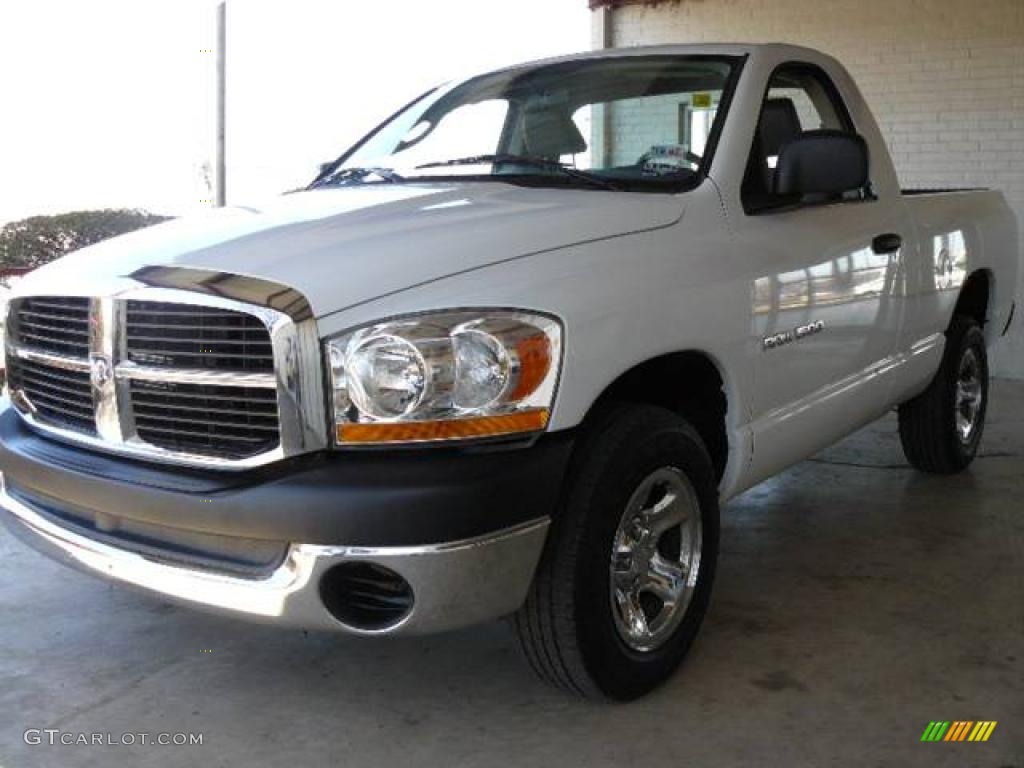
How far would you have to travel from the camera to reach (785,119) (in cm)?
405

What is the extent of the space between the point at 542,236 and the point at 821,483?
3.07 metres

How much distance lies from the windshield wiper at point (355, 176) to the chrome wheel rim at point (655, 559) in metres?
1.47

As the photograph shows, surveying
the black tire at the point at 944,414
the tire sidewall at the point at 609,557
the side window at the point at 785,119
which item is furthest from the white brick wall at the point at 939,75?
the tire sidewall at the point at 609,557

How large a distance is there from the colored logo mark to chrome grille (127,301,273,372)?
6.35 ft

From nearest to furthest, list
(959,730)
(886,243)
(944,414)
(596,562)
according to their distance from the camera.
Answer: (596,562) → (959,730) → (886,243) → (944,414)

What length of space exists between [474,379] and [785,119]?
81.7 inches

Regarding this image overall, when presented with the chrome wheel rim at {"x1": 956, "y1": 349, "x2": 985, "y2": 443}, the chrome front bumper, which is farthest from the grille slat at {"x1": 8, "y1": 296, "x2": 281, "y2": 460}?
the chrome wheel rim at {"x1": 956, "y1": 349, "x2": 985, "y2": 443}

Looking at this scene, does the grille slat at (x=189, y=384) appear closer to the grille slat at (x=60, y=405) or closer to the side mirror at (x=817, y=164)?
the grille slat at (x=60, y=405)

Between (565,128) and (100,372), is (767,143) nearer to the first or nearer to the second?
(565,128)

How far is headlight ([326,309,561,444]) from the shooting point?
2.50 meters

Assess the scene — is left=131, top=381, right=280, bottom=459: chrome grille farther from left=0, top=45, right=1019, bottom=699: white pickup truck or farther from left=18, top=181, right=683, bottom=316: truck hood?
left=18, top=181, right=683, bottom=316: truck hood

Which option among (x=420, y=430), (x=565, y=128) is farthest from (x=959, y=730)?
(x=565, y=128)

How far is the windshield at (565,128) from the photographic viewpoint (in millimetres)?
3598

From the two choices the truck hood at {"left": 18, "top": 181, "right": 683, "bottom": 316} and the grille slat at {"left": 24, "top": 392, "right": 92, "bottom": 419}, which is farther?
the grille slat at {"left": 24, "top": 392, "right": 92, "bottom": 419}
